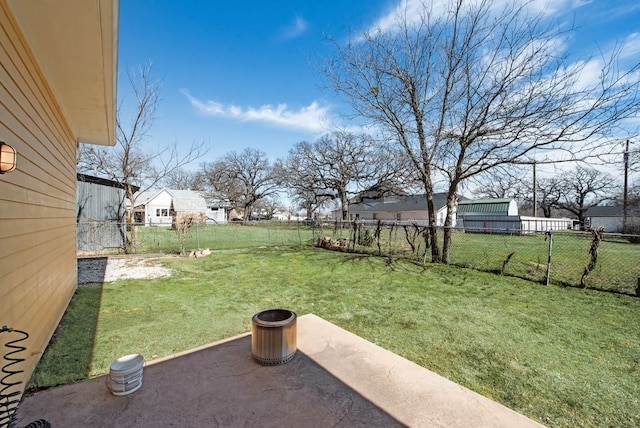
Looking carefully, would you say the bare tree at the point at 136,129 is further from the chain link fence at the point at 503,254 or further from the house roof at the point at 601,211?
the house roof at the point at 601,211

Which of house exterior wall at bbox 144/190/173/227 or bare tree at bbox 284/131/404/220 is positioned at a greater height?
bare tree at bbox 284/131/404/220

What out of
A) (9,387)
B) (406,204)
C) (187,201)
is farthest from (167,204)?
(9,387)

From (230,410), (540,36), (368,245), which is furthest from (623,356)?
(368,245)

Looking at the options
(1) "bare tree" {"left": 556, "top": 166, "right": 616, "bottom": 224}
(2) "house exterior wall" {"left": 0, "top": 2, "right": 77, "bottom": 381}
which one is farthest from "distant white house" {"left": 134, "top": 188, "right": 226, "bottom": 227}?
(1) "bare tree" {"left": 556, "top": 166, "right": 616, "bottom": 224}

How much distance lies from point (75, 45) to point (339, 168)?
22.2m

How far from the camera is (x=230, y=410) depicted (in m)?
1.88

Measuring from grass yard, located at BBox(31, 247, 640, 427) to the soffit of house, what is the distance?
9.28 ft

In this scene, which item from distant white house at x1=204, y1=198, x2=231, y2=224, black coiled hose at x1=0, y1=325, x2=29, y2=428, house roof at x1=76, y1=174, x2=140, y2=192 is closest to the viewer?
black coiled hose at x1=0, y1=325, x2=29, y2=428

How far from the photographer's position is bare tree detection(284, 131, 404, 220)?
2312 centimetres

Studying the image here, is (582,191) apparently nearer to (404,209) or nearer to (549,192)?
(549,192)

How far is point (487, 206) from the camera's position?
23.0m

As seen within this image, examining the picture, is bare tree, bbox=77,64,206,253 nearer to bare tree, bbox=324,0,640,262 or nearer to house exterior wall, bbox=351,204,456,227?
bare tree, bbox=324,0,640,262

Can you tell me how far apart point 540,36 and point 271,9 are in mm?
5973

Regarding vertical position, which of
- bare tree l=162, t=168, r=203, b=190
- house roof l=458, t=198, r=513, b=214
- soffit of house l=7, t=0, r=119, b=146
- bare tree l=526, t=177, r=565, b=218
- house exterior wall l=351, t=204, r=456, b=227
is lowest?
house exterior wall l=351, t=204, r=456, b=227
